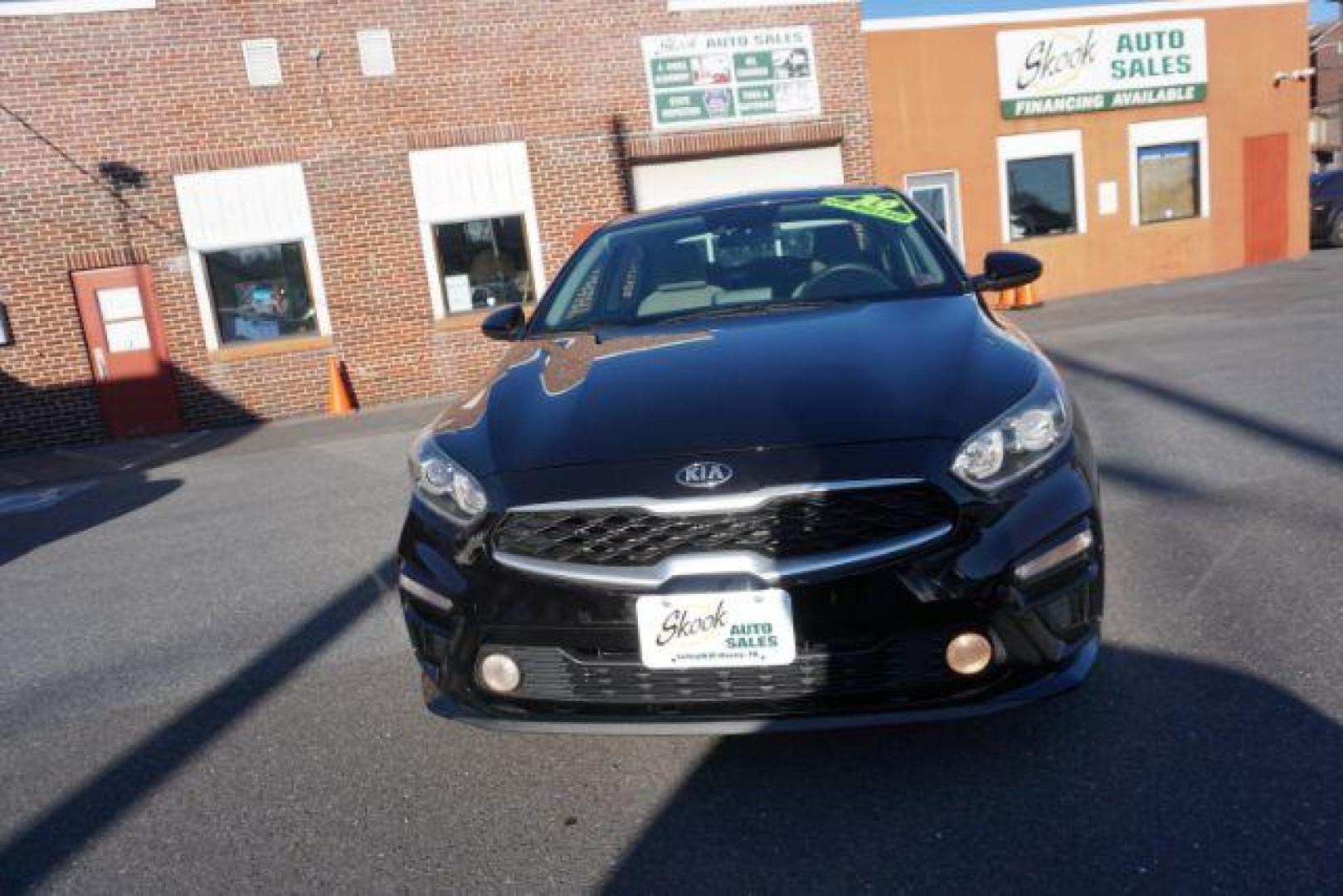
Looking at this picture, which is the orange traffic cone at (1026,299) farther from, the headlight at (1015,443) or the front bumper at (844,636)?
the front bumper at (844,636)

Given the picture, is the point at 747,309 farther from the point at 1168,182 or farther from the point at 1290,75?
the point at 1290,75

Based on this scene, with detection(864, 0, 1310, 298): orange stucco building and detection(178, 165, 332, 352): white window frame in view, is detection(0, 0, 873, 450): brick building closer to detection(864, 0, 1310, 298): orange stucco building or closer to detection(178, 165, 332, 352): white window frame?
detection(178, 165, 332, 352): white window frame

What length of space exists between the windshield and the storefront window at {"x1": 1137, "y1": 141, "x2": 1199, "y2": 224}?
15608 mm

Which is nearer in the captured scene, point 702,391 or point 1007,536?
point 1007,536

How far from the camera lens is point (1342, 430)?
596 cm

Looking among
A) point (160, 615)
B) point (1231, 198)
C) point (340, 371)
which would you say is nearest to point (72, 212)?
point (340, 371)

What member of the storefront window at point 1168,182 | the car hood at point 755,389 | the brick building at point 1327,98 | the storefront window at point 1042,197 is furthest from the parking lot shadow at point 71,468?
the brick building at point 1327,98

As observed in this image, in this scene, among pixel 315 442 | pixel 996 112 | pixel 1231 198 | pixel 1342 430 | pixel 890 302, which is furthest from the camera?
pixel 1231 198

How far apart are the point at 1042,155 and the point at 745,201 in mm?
14368

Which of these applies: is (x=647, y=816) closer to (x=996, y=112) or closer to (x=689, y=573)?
(x=689, y=573)

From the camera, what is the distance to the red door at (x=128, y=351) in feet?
40.8

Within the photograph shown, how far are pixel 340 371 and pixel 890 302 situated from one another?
424 inches

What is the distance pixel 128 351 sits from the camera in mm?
12609

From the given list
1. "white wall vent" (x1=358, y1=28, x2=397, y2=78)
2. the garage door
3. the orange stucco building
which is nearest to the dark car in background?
the orange stucco building
